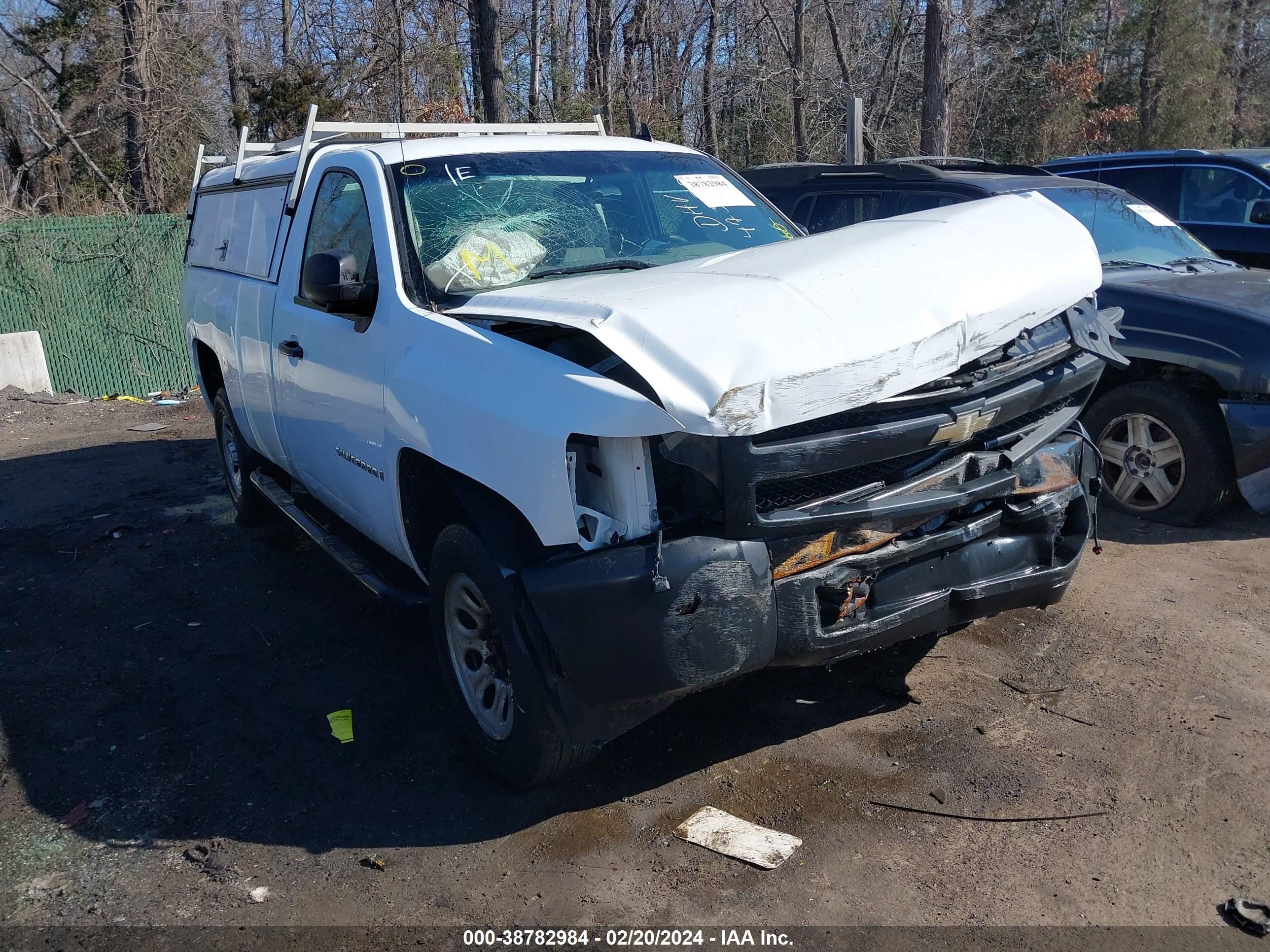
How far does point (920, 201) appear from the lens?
Result: 22.0 feet

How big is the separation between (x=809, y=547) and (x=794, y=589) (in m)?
0.13

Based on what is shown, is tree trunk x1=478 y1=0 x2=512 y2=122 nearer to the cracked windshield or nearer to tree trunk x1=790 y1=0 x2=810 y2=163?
tree trunk x1=790 y1=0 x2=810 y2=163

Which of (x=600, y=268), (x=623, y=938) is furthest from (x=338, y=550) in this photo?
(x=623, y=938)

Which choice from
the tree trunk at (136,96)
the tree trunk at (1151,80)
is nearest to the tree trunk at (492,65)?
the tree trunk at (136,96)

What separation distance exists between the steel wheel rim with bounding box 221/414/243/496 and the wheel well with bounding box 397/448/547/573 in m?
3.10

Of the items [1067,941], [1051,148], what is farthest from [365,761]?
[1051,148]

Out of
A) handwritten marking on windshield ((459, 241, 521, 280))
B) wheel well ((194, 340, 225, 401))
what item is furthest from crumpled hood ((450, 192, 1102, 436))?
wheel well ((194, 340, 225, 401))

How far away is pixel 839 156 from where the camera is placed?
67.8 feet

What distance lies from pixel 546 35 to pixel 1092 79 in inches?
525

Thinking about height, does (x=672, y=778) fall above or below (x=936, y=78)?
below

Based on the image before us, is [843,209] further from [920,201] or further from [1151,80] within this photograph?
[1151,80]

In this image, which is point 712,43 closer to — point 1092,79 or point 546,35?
point 546,35

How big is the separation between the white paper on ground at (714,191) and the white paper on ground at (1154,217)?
3.34 metres

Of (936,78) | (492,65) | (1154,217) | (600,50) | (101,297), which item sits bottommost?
(101,297)
